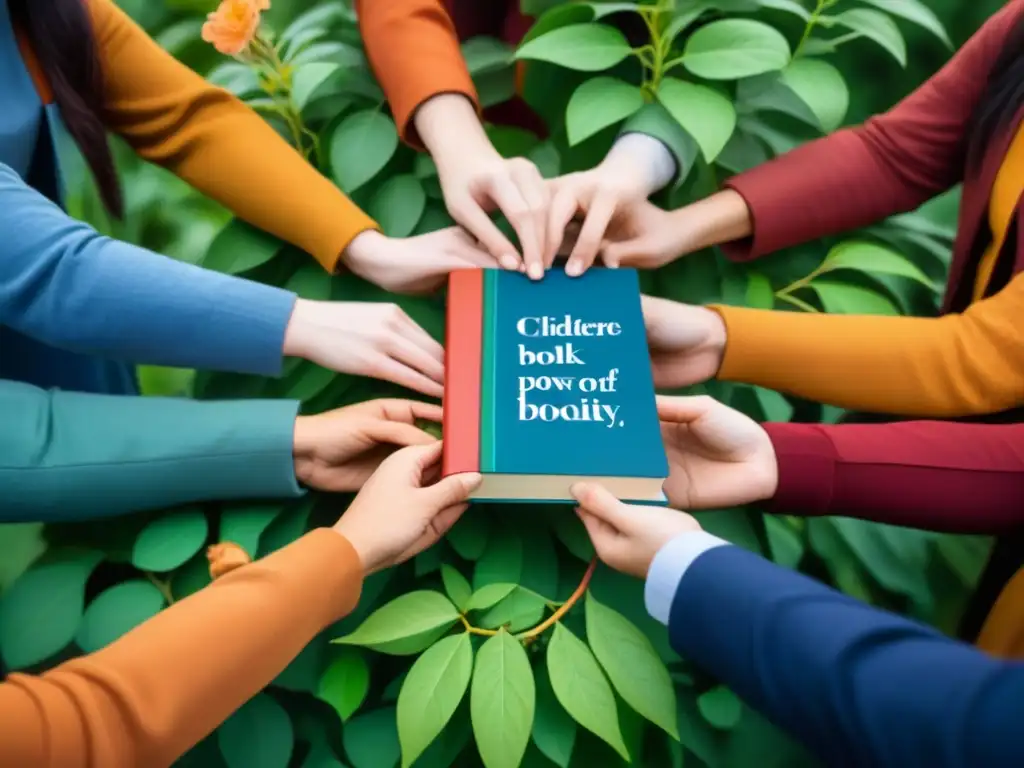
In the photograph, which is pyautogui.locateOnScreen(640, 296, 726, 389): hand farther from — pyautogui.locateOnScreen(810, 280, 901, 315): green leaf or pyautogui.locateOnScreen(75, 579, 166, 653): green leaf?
pyautogui.locateOnScreen(75, 579, 166, 653): green leaf

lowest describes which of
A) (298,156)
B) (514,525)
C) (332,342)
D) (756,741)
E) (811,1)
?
(756,741)

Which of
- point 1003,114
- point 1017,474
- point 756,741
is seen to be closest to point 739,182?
point 1003,114

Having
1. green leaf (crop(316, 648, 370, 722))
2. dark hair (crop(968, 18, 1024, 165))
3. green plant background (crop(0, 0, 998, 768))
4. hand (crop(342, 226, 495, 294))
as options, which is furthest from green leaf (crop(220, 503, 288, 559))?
dark hair (crop(968, 18, 1024, 165))

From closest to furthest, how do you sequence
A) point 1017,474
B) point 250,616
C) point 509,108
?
1. point 250,616
2. point 1017,474
3. point 509,108

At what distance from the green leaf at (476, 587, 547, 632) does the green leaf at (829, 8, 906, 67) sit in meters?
0.61

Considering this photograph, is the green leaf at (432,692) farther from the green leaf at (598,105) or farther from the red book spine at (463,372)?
the green leaf at (598,105)

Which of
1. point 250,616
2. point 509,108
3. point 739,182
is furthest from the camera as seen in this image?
point 509,108

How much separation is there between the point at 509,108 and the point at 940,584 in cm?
68

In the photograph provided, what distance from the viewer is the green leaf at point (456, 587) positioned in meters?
0.53

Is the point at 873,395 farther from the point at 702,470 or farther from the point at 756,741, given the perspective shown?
the point at 756,741

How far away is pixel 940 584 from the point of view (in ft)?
2.05

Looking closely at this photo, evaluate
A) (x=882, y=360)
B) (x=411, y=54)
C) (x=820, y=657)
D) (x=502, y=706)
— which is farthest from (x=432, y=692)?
(x=411, y=54)

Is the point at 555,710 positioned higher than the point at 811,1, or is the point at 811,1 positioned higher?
the point at 811,1

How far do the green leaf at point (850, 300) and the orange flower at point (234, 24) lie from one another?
0.59 meters
